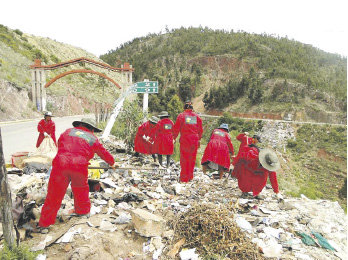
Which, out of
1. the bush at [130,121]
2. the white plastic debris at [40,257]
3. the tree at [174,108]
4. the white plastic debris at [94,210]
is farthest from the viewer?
the tree at [174,108]

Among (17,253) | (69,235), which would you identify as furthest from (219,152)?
(17,253)

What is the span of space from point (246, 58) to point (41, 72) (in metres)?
55.7

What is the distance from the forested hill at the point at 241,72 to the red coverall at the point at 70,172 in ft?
108

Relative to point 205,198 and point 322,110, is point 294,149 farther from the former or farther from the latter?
point 205,198

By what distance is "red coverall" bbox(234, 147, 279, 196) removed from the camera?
444 centimetres

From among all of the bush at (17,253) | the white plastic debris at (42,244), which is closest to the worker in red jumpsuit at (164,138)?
the white plastic debris at (42,244)

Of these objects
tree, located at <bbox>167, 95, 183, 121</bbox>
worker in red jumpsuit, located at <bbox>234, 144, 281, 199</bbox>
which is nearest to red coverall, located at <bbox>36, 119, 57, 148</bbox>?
worker in red jumpsuit, located at <bbox>234, 144, 281, 199</bbox>

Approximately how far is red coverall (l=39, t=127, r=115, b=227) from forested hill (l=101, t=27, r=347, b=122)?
33044mm

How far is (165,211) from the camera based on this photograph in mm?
3576

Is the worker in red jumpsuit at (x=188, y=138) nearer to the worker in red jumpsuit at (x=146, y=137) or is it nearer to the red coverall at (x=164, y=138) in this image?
the red coverall at (x=164, y=138)

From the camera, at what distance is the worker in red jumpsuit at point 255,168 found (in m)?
4.29

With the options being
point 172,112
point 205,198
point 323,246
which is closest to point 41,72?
point 205,198

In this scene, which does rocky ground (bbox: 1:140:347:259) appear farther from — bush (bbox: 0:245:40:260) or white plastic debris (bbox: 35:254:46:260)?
bush (bbox: 0:245:40:260)

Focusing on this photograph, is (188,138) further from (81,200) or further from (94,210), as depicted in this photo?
(81,200)
